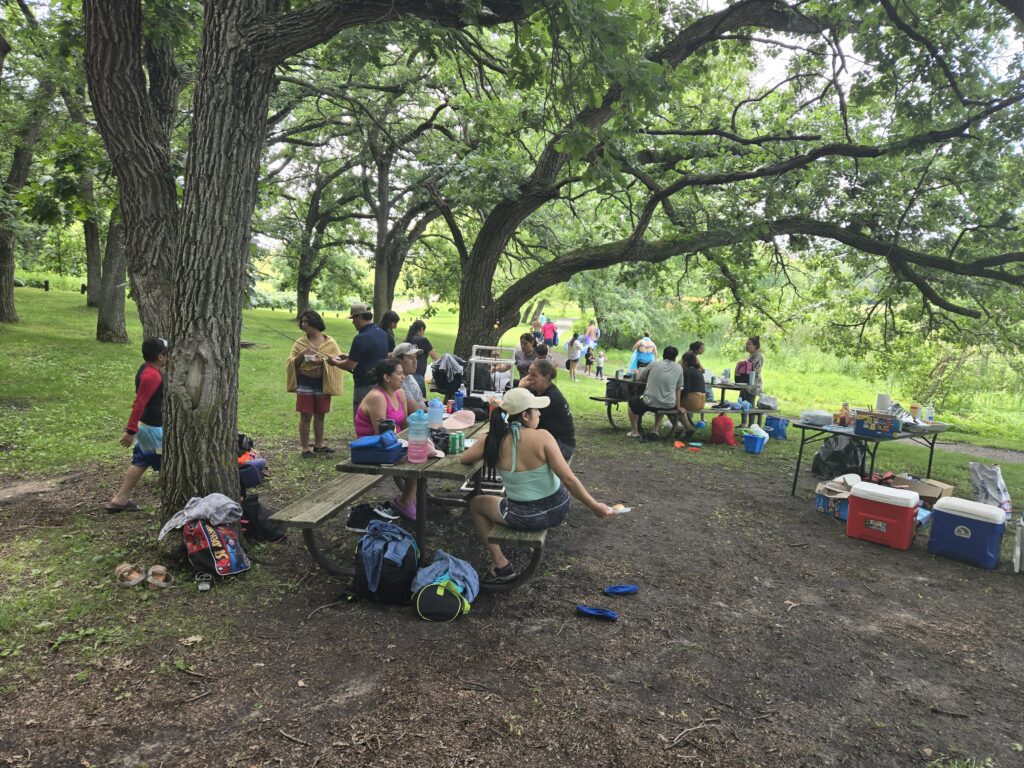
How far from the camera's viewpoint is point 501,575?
440 centimetres

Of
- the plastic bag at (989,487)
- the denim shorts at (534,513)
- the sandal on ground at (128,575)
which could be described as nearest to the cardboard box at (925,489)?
the plastic bag at (989,487)

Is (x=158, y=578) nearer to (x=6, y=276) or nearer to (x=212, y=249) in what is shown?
(x=212, y=249)

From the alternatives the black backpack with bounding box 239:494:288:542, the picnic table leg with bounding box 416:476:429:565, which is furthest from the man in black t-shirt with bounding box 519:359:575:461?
the black backpack with bounding box 239:494:288:542

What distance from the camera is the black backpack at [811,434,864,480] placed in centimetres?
806

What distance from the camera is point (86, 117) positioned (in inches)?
499

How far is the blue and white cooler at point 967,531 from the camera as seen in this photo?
5398 millimetres

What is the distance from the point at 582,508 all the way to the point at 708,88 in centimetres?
799

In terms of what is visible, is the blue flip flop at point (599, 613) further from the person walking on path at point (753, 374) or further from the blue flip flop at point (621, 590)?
the person walking on path at point (753, 374)

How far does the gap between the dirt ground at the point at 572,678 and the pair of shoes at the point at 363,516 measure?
0.46 metres

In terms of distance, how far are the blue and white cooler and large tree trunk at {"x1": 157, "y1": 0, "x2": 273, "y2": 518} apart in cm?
618

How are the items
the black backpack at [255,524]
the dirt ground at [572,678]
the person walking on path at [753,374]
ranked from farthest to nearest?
the person walking on path at [753,374] < the black backpack at [255,524] < the dirt ground at [572,678]

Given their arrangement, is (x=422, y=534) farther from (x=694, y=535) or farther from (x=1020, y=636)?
(x=1020, y=636)

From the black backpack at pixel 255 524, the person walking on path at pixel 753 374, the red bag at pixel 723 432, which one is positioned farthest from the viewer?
the person walking on path at pixel 753 374

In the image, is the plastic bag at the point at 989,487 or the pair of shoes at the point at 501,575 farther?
the plastic bag at the point at 989,487
